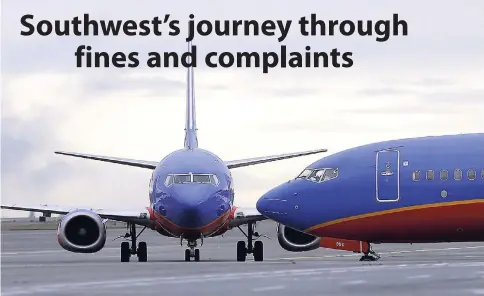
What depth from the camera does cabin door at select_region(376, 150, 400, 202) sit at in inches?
1315

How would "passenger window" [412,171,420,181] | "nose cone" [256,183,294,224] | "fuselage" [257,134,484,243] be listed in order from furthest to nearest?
"nose cone" [256,183,294,224], "passenger window" [412,171,420,181], "fuselage" [257,134,484,243]

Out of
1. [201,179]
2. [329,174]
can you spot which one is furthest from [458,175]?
[201,179]

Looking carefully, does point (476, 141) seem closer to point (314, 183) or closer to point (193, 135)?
point (314, 183)

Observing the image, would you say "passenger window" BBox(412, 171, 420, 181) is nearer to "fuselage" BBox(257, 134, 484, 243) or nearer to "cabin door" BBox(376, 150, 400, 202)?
"fuselage" BBox(257, 134, 484, 243)

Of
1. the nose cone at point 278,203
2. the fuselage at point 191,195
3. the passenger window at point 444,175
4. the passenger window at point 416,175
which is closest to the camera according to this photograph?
the passenger window at point 444,175

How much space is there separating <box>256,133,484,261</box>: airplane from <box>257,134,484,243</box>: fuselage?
3 centimetres

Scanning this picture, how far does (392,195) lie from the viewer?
109 ft

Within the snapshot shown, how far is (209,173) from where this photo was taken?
4038 cm

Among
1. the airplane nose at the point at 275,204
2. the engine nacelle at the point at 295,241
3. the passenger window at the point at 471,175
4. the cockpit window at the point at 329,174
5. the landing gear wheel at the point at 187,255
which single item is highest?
the cockpit window at the point at 329,174

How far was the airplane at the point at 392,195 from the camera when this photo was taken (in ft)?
108

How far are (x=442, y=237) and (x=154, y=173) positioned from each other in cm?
1226

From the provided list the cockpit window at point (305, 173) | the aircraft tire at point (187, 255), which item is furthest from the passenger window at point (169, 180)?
the cockpit window at point (305, 173)

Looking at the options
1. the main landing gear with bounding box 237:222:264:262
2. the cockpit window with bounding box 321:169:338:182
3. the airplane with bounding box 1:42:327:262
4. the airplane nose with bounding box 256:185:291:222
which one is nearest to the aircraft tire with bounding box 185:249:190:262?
the airplane with bounding box 1:42:327:262

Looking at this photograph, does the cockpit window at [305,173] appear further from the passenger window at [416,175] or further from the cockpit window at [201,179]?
the cockpit window at [201,179]
